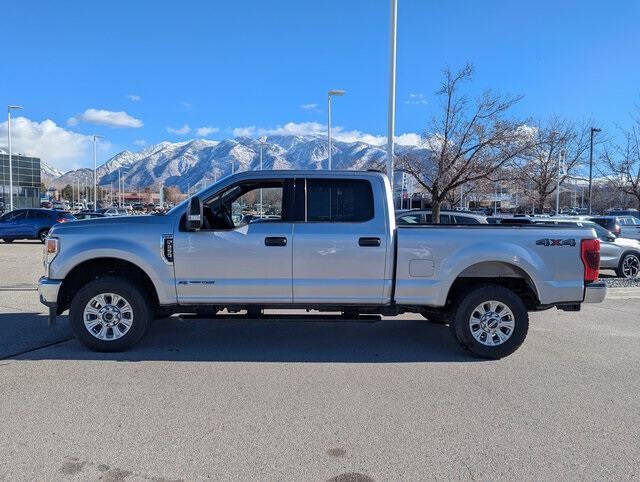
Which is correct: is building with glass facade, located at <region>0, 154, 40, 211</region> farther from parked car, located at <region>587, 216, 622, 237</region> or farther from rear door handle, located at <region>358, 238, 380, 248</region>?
rear door handle, located at <region>358, 238, 380, 248</region>

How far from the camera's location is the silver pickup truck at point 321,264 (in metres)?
5.86

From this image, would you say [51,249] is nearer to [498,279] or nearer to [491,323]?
[491,323]

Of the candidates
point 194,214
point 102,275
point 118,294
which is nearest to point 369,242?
point 194,214

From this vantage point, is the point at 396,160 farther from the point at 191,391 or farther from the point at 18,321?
the point at 191,391

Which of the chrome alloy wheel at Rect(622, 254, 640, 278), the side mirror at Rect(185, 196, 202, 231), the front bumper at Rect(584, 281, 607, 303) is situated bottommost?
the chrome alloy wheel at Rect(622, 254, 640, 278)

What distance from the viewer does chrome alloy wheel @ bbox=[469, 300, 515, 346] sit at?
19.6 feet

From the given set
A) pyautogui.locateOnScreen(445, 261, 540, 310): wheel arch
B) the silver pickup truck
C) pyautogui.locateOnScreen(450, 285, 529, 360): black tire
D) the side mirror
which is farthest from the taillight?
the side mirror

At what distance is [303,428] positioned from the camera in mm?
4055

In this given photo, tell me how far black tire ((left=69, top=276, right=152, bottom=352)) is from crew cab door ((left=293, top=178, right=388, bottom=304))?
5.79 ft

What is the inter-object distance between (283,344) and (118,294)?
6.70 feet

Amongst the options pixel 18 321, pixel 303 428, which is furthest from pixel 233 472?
pixel 18 321

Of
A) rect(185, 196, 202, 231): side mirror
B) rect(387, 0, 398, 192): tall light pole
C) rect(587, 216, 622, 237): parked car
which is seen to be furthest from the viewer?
rect(587, 216, 622, 237): parked car

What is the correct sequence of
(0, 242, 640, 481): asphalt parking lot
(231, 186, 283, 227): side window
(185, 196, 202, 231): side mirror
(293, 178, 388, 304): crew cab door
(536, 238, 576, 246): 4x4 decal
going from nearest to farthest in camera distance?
(0, 242, 640, 481): asphalt parking lot → (185, 196, 202, 231): side mirror → (293, 178, 388, 304): crew cab door → (536, 238, 576, 246): 4x4 decal → (231, 186, 283, 227): side window

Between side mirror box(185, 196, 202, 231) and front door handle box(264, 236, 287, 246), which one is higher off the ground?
side mirror box(185, 196, 202, 231)
